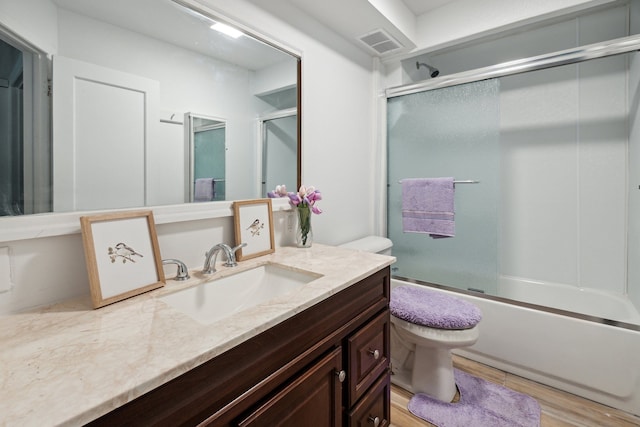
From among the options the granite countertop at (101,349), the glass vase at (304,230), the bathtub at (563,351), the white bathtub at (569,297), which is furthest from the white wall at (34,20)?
the white bathtub at (569,297)

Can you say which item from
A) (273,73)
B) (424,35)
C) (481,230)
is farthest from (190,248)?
(424,35)

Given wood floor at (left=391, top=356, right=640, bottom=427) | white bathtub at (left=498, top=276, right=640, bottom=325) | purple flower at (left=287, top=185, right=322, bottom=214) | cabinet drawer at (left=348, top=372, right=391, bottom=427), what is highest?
purple flower at (left=287, top=185, right=322, bottom=214)

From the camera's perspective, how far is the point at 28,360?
0.57m

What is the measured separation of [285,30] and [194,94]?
2.30 ft

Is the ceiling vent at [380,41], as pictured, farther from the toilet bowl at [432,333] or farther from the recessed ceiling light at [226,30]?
the toilet bowl at [432,333]

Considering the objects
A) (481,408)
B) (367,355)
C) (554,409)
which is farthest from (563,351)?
(367,355)

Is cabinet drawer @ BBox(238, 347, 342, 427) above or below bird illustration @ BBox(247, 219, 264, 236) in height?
below

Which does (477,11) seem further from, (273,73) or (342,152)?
(273,73)

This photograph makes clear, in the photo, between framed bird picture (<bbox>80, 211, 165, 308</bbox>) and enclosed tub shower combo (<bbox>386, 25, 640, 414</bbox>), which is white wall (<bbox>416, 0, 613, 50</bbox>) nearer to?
enclosed tub shower combo (<bbox>386, 25, 640, 414</bbox>)

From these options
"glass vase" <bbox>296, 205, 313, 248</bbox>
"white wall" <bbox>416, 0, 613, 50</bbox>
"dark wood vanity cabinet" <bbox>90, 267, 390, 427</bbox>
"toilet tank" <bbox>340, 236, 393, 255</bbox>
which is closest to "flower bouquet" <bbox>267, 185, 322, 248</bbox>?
"glass vase" <bbox>296, 205, 313, 248</bbox>

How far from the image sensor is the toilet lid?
1.49 m

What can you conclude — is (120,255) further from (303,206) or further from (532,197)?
(532,197)

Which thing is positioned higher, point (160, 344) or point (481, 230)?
point (481, 230)

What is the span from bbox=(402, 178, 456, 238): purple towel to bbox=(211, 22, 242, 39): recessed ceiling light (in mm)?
1525
